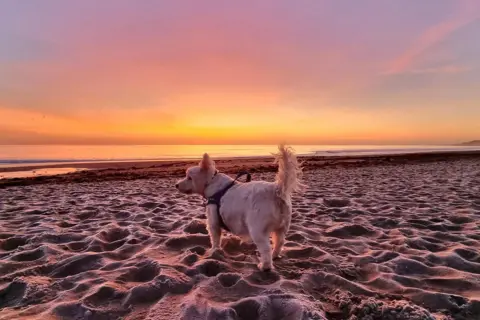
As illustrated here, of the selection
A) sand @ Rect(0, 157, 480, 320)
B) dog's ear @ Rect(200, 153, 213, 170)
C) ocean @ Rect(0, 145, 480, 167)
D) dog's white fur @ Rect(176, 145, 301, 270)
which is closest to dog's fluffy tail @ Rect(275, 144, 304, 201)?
dog's white fur @ Rect(176, 145, 301, 270)

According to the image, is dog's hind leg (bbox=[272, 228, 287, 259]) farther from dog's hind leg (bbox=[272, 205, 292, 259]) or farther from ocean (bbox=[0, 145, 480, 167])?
ocean (bbox=[0, 145, 480, 167])

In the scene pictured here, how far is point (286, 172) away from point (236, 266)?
147 centimetres

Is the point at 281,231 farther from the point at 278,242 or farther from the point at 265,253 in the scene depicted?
the point at 265,253

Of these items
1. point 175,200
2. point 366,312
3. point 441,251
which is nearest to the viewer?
point 366,312

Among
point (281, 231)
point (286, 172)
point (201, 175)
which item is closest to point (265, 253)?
point (281, 231)

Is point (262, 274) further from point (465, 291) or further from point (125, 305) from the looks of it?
point (465, 291)

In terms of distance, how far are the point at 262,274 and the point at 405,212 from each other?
4.58 metres

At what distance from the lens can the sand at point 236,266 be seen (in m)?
3.16

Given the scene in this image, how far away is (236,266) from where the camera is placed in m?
4.38

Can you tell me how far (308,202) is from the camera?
8641 mm

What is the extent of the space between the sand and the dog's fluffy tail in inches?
40.6

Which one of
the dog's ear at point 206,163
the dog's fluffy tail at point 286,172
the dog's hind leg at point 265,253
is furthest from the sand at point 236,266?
the dog's ear at point 206,163

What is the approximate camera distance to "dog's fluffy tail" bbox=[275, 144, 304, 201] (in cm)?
423

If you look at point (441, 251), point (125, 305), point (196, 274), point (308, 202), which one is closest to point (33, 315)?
point (125, 305)
